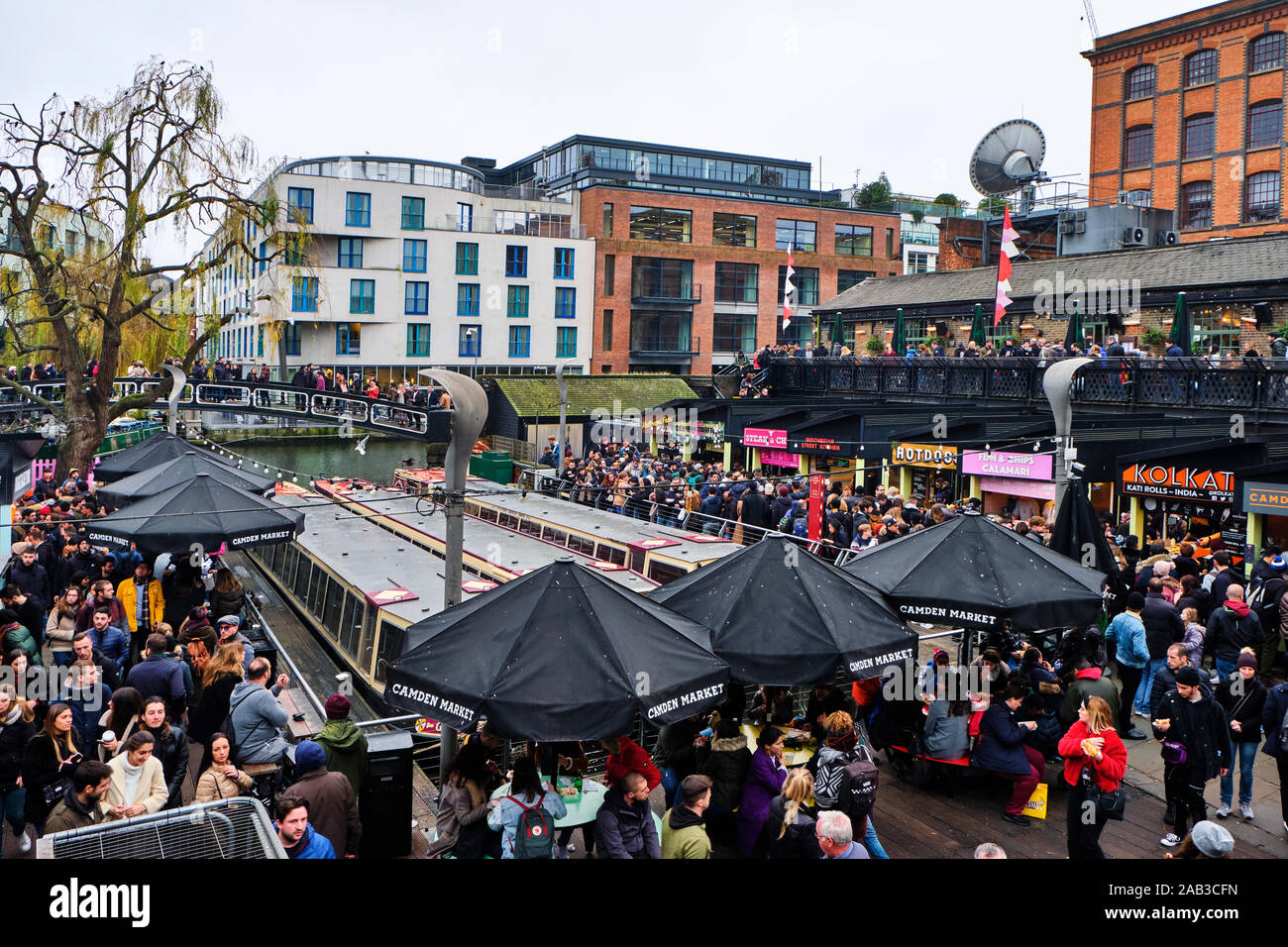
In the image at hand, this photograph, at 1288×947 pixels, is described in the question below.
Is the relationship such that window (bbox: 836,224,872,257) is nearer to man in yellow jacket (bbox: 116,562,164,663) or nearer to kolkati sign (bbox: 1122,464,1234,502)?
kolkati sign (bbox: 1122,464,1234,502)

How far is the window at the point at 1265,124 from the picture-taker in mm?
41688

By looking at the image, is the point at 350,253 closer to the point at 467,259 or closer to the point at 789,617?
the point at 467,259

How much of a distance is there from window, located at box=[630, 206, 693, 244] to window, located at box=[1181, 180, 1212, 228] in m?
25.8

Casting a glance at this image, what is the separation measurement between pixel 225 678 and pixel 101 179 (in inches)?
767

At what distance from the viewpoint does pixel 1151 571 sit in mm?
13430

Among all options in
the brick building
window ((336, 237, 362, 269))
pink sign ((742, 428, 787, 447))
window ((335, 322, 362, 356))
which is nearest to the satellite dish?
the brick building

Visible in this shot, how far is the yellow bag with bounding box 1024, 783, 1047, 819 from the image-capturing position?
953cm

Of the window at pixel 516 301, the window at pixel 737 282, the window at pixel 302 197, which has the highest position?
the window at pixel 302 197

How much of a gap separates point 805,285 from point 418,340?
79.5 feet

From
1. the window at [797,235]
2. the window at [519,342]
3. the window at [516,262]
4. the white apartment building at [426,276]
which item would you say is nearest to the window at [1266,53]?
the window at [797,235]

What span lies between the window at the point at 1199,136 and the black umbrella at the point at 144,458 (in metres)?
42.7

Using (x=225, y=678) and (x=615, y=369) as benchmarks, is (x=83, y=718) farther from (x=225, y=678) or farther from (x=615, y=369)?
(x=615, y=369)

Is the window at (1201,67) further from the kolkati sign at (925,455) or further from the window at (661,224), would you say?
the kolkati sign at (925,455)
